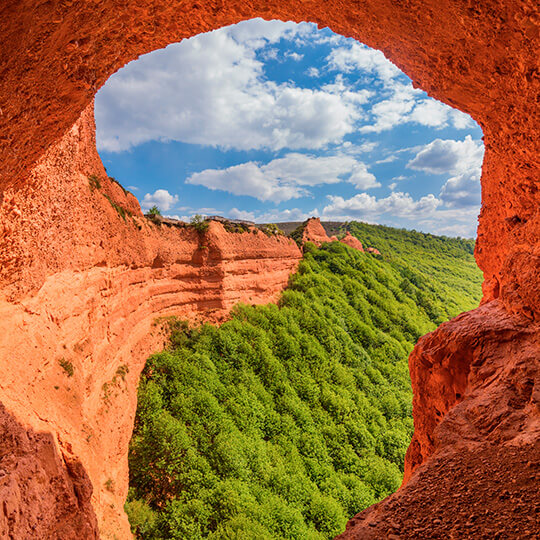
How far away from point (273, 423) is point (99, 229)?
943 cm

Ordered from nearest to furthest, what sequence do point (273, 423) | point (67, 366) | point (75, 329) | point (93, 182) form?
point (67, 366)
point (75, 329)
point (93, 182)
point (273, 423)

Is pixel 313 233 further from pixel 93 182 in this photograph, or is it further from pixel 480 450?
pixel 480 450

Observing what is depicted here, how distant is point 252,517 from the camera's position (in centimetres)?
834

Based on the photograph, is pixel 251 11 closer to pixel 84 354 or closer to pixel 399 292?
pixel 84 354

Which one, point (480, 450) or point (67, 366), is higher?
point (67, 366)

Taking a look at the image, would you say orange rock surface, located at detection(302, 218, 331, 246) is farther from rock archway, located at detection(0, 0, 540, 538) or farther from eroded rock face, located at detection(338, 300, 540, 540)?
eroded rock face, located at detection(338, 300, 540, 540)

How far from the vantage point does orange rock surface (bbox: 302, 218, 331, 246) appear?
28780 mm

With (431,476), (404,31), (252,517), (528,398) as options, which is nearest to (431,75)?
(404,31)

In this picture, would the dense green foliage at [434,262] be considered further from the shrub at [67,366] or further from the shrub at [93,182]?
the shrub at [67,366]

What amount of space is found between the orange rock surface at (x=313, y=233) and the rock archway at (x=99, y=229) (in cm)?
2154

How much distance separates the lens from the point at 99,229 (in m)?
8.86

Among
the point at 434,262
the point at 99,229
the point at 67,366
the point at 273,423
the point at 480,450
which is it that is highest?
the point at 434,262

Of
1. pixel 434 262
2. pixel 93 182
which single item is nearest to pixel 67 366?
pixel 93 182

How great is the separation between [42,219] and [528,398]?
A: 848 centimetres
